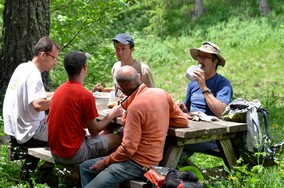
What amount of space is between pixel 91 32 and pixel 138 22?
19.0 m

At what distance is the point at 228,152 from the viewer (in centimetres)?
531

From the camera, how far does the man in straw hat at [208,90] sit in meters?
5.55

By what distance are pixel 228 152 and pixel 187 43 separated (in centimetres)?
1682

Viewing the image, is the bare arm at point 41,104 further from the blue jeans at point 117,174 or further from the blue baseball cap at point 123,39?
the blue baseball cap at point 123,39

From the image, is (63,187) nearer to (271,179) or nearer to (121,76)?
(121,76)

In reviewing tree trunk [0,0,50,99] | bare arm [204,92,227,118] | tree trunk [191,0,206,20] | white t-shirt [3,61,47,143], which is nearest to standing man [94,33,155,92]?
bare arm [204,92,227,118]

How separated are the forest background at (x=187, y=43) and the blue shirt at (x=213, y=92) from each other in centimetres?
78

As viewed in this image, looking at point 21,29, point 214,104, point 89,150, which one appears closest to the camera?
point 89,150

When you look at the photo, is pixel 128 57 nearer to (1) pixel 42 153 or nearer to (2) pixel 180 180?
(1) pixel 42 153

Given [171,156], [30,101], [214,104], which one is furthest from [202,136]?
[30,101]

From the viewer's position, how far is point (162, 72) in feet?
61.0

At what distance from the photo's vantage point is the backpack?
5094mm

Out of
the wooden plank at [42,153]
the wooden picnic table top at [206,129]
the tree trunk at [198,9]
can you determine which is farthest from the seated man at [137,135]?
the tree trunk at [198,9]

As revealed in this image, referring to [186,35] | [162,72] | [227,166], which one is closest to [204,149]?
[227,166]
